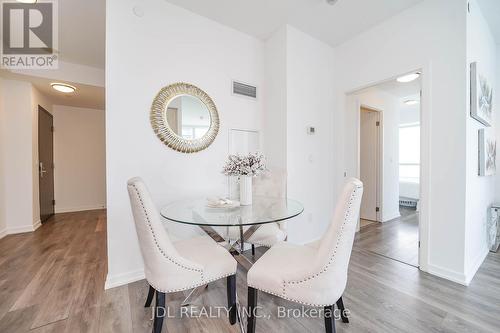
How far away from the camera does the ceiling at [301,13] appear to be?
87.7 inches

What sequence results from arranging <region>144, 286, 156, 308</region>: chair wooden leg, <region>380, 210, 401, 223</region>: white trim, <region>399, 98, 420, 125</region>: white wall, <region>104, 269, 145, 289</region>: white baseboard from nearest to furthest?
<region>144, 286, 156, 308</region>: chair wooden leg → <region>104, 269, 145, 289</region>: white baseboard → <region>380, 210, 401, 223</region>: white trim → <region>399, 98, 420, 125</region>: white wall

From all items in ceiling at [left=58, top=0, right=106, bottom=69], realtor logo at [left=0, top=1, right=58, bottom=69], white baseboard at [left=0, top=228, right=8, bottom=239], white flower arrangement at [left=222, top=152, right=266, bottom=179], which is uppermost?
ceiling at [left=58, top=0, right=106, bottom=69]

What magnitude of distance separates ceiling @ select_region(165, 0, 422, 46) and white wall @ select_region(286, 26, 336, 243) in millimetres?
203

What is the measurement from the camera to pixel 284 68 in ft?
8.59

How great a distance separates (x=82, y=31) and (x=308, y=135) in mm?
3202

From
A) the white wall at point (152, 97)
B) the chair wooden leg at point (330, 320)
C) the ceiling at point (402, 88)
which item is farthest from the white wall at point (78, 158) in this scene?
the ceiling at point (402, 88)

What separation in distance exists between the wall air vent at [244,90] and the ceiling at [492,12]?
2.51m

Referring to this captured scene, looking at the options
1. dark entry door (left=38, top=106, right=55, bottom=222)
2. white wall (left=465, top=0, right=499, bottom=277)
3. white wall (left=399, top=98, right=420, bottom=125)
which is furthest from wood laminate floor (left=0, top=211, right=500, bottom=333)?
white wall (left=399, top=98, right=420, bottom=125)

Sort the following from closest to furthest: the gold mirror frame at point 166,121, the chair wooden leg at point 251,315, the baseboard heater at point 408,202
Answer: the chair wooden leg at point 251,315 < the gold mirror frame at point 166,121 < the baseboard heater at point 408,202

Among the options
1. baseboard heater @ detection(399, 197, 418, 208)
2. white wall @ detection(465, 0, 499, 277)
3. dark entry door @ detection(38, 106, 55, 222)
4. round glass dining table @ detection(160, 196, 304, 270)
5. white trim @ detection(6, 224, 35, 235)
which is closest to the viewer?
round glass dining table @ detection(160, 196, 304, 270)

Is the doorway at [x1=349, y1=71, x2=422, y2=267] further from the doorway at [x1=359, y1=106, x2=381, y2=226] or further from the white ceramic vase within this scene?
the white ceramic vase

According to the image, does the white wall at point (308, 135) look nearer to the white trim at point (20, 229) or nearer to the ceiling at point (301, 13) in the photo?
the ceiling at point (301, 13)

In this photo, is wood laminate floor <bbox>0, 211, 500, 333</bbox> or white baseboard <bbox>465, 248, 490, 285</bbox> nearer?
wood laminate floor <bbox>0, 211, 500, 333</bbox>

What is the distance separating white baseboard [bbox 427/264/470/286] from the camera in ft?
6.16
